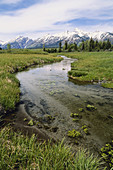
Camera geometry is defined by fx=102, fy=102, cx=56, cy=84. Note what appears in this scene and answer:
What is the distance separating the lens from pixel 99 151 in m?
5.88

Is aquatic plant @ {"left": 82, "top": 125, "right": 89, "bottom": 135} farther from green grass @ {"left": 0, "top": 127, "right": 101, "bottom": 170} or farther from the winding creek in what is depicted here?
green grass @ {"left": 0, "top": 127, "right": 101, "bottom": 170}

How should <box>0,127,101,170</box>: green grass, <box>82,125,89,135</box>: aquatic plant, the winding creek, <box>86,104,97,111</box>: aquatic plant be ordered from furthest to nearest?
<box>86,104,97,111</box>: aquatic plant, <box>82,125,89,135</box>: aquatic plant, the winding creek, <box>0,127,101,170</box>: green grass

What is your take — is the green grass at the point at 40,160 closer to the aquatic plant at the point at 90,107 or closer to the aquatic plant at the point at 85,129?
the aquatic plant at the point at 85,129

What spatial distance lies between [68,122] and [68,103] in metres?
3.13

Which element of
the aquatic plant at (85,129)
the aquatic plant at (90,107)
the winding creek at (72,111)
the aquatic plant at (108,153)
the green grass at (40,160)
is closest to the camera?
the green grass at (40,160)

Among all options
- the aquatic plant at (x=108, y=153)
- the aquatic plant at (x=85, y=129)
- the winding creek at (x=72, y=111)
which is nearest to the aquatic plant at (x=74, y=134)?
the winding creek at (x=72, y=111)

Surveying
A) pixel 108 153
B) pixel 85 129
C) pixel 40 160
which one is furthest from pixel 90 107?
pixel 40 160

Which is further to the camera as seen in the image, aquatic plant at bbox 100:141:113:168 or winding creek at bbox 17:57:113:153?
winding creek at bbox 17:57:113:153

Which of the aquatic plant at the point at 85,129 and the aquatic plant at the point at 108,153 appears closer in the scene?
the aquatic plant at the point at 108,153

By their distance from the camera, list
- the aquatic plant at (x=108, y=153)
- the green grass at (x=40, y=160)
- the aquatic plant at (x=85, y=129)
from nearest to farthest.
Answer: the green grass at (x=40, y=160) < the aquatic plant at (x=108, y=153) < the aquatic plant at (x=85, y=129)

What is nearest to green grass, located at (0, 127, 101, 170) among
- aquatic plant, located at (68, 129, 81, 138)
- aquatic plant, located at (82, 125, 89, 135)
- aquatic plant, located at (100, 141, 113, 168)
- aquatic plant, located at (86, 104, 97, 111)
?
aquatic plant, located at (100, 141, 113, 168)

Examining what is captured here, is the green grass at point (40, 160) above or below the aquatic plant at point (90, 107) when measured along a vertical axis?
above

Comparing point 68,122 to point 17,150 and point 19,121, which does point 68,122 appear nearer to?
point 19,121

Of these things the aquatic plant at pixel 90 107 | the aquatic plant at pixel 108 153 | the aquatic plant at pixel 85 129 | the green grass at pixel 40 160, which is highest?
the green grass at pixel 40 160
